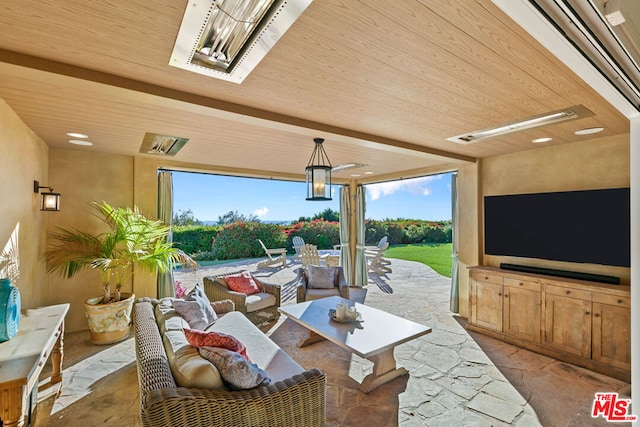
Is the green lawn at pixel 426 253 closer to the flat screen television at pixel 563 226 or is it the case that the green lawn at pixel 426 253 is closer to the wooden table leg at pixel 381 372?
the flat screen television at pixel 563 226

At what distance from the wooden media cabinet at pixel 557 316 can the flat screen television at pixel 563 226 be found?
30cm

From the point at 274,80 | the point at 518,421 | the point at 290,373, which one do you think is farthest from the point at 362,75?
the point at 518,421

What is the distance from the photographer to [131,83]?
174cm

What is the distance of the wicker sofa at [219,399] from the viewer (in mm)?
1336

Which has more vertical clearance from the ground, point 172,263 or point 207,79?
point 207,79

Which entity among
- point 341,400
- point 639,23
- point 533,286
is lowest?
point 341,400

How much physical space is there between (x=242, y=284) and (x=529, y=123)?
374 cm

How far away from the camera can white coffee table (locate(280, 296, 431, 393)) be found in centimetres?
241

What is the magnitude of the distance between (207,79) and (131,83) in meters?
0.46

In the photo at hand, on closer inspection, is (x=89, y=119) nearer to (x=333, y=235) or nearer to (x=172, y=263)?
(x=172, y=263)

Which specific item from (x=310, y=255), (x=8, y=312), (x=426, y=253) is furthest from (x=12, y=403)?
(x=426, y=253)

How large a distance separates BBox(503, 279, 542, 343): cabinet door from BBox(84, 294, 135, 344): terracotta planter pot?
4.53 m

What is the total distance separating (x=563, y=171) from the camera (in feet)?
11.1

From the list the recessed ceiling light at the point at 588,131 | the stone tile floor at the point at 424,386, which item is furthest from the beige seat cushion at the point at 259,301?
the recessed ceiling light at the point at 588,131
